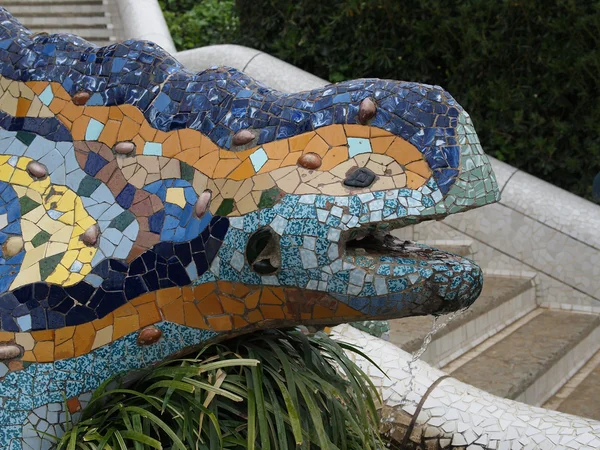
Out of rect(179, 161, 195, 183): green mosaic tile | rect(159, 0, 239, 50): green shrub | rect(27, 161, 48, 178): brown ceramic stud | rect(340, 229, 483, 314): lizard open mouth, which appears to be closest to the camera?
rect(340, 229, 483, 314): lizard open mouth

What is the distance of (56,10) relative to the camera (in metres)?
7.89

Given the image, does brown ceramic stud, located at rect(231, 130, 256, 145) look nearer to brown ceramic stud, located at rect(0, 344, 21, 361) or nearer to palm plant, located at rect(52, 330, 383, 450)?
palm plant, located at rect(52, 330, 383, 450)

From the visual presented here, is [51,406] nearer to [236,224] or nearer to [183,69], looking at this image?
[236,224]

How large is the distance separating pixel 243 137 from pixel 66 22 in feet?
19.5

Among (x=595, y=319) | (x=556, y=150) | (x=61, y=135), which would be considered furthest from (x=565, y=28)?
(x=61, y=135)

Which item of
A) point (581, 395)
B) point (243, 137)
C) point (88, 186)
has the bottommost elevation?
point (581, 395)

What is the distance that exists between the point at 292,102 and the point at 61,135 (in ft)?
2.45

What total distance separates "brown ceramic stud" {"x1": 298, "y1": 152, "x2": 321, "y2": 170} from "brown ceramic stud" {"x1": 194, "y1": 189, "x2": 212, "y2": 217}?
29 centimetres

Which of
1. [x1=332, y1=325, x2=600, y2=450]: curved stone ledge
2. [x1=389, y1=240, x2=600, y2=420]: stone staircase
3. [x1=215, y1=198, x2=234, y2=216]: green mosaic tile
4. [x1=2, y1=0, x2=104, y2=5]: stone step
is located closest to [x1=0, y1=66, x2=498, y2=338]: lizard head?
[x1=215, y1=198, x2=234, y2=216]: green mosaic tile

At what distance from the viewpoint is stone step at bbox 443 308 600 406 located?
464 centimetres

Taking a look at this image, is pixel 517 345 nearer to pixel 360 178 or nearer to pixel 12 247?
pixel 360 178

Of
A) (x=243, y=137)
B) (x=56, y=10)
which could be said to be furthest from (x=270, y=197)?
(x=56, y=10)

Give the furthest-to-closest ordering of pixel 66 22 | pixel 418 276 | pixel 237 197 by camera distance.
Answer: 1. pixel 66 22
2. pixel 237 197
3. pixel 418 276

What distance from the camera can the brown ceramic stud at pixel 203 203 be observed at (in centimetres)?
246
